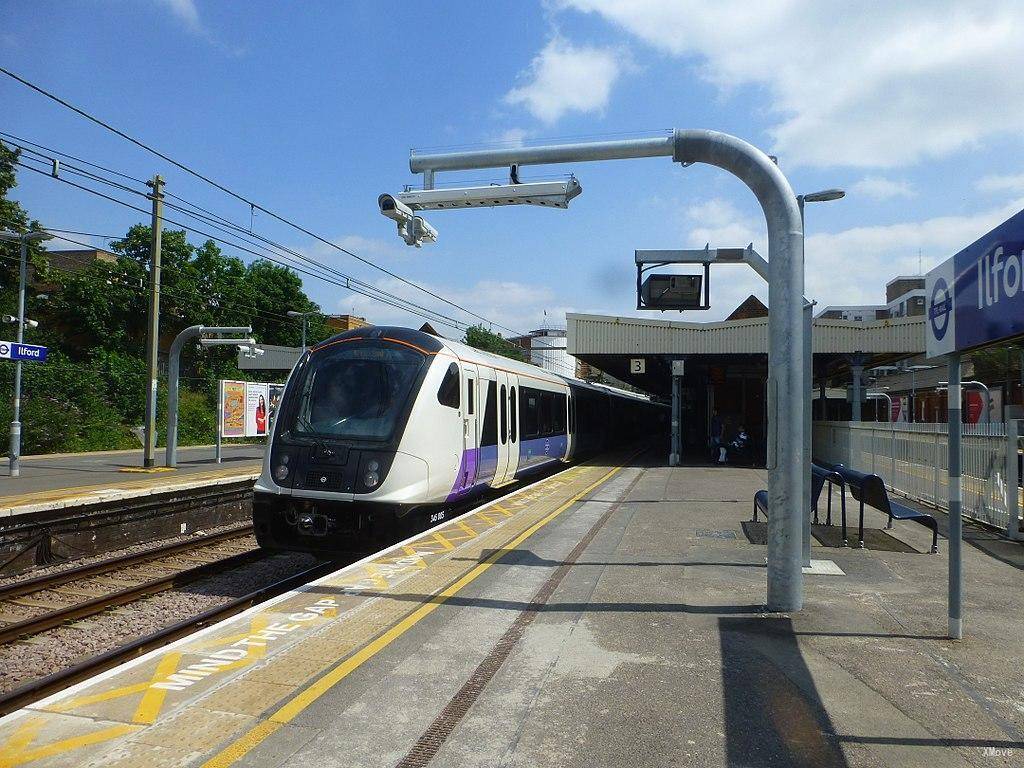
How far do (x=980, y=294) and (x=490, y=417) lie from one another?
8283mm

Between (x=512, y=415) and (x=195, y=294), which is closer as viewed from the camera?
(x=512, y=415)

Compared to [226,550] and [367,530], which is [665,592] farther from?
[226,550]

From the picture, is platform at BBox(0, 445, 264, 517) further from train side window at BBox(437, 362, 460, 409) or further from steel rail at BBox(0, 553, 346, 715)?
train side window at BBox(437, 362, 460, 409)

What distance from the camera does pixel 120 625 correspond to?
24.9 ft

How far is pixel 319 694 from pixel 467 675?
892mm

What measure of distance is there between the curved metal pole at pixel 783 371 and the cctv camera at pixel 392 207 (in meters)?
3.73

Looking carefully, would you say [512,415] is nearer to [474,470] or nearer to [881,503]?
[474,470]

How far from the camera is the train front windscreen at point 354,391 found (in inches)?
361

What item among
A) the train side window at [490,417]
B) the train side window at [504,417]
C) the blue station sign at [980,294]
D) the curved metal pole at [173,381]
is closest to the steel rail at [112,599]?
the train side window at [490,417]

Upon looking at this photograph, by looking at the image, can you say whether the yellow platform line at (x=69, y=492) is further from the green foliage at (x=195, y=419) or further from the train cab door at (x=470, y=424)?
the green foliage at (x=195, y=419)

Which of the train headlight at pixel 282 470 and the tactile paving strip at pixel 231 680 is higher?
the train headlight at pixel 282 470

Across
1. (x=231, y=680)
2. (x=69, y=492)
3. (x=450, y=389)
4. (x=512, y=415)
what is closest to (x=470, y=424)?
(x=450, y=389)

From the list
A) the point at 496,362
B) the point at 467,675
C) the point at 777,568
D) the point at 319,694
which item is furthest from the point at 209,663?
the point at 496,362

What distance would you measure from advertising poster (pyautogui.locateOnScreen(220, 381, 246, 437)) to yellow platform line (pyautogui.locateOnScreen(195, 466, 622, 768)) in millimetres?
17232
